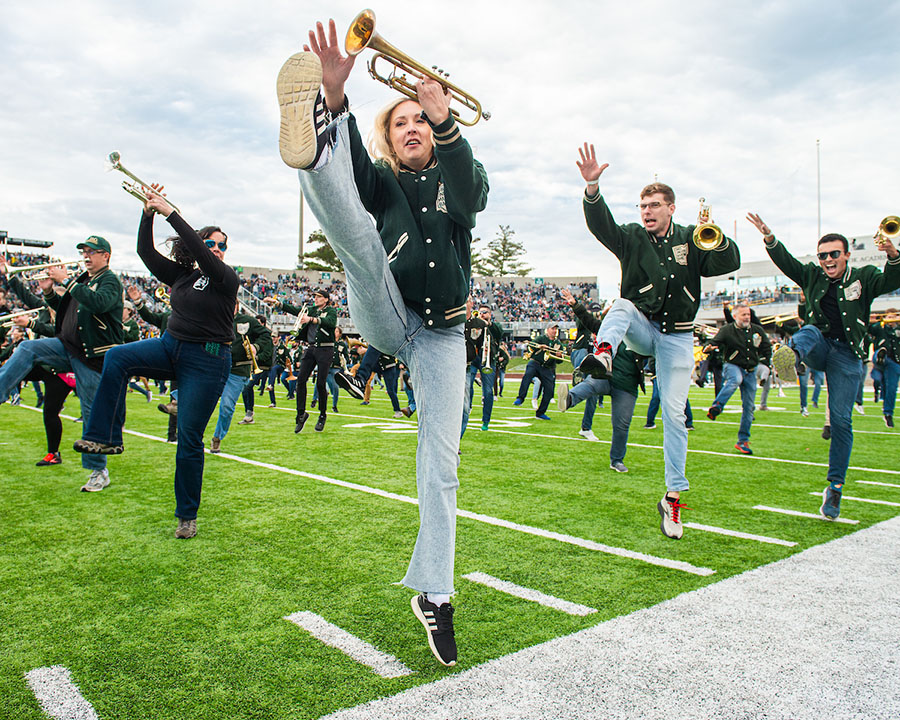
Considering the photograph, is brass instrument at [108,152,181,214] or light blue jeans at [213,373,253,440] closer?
brass instrument at [108,152,181,214]

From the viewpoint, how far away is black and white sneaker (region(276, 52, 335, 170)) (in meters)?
1.91

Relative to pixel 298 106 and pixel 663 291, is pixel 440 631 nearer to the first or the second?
pixel 298 106

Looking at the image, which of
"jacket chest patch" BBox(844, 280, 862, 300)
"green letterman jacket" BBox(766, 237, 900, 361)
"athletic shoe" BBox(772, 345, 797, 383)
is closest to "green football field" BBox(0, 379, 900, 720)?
"green letterman jacket" BBox(766, 237, 900, 361)

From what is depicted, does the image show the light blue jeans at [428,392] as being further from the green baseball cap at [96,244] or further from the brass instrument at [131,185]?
the green baseball cap at [96,244]

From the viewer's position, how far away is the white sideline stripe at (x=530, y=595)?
116 inches

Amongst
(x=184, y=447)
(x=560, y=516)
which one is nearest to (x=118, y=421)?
(x=184, y=447)

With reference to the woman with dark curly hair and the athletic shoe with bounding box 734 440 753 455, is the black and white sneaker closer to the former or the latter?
the woman with dark curly hair

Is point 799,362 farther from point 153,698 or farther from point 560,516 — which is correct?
point 153,698

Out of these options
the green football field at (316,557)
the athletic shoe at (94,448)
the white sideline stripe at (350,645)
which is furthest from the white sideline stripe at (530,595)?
the athletic shoe at (94,448)

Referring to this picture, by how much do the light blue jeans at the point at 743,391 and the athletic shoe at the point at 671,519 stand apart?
481 centimetres

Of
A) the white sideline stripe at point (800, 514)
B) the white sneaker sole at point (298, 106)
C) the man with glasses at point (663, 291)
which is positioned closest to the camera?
the white sneaker sole at point (298, 106)

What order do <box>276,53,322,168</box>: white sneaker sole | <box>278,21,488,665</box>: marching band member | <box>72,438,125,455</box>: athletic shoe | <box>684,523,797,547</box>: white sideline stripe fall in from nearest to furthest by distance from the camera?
<box>276,53,322,168</box>: white sneaker sole, <box>278,21,488,665</box>: marching band member, <box>72,438,125,455</box>: athletic shoe, <box>684,523,797,547</box>: white sideline stripe

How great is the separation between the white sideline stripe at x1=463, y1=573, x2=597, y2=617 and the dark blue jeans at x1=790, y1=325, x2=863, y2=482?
2959mm

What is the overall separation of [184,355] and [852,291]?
509cm
